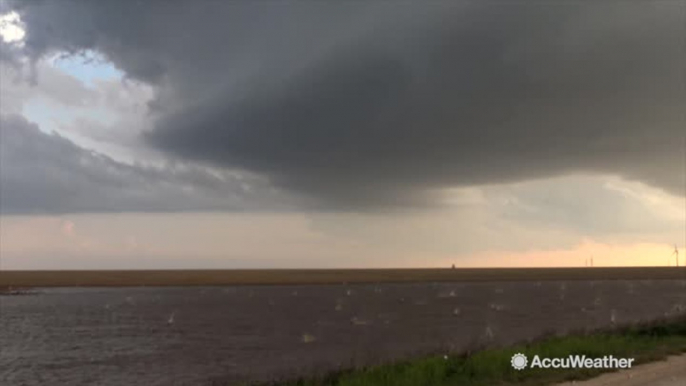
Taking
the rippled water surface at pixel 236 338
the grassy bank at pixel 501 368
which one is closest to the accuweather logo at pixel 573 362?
the grassy bank at pixel 501 368

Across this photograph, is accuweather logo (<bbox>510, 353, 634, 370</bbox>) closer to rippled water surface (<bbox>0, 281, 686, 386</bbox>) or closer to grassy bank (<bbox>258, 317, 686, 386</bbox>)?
grassy bank (<bbox>258, 317, 686, 386</bbox>)

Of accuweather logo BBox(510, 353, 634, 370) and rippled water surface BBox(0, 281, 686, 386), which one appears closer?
accuweather logo BBox(510, 353, 634, 370)

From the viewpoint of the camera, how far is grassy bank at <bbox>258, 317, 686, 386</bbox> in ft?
56.7

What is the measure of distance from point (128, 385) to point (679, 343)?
Answer: 67.8 ft

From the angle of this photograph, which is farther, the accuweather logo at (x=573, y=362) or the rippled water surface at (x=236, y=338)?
the rippled water surface at (x=236, y=338)

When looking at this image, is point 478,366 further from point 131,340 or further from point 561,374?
point 131,340

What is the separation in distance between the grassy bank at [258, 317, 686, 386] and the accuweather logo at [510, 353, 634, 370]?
30cm

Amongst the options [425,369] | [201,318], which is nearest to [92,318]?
[201,318]

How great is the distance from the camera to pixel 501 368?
18594mm

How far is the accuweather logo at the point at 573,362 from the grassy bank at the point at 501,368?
11.9 inches

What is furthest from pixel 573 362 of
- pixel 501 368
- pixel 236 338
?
pixel 236 338

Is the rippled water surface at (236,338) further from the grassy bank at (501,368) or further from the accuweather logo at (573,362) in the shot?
the accuweather logo at (573,362)

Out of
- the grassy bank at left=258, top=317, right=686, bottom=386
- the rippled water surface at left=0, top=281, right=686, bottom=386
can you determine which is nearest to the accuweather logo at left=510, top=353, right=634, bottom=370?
the grassy bank at left=258, top=317, right=686, bottom=386

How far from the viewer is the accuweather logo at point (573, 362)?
18.4 meters
